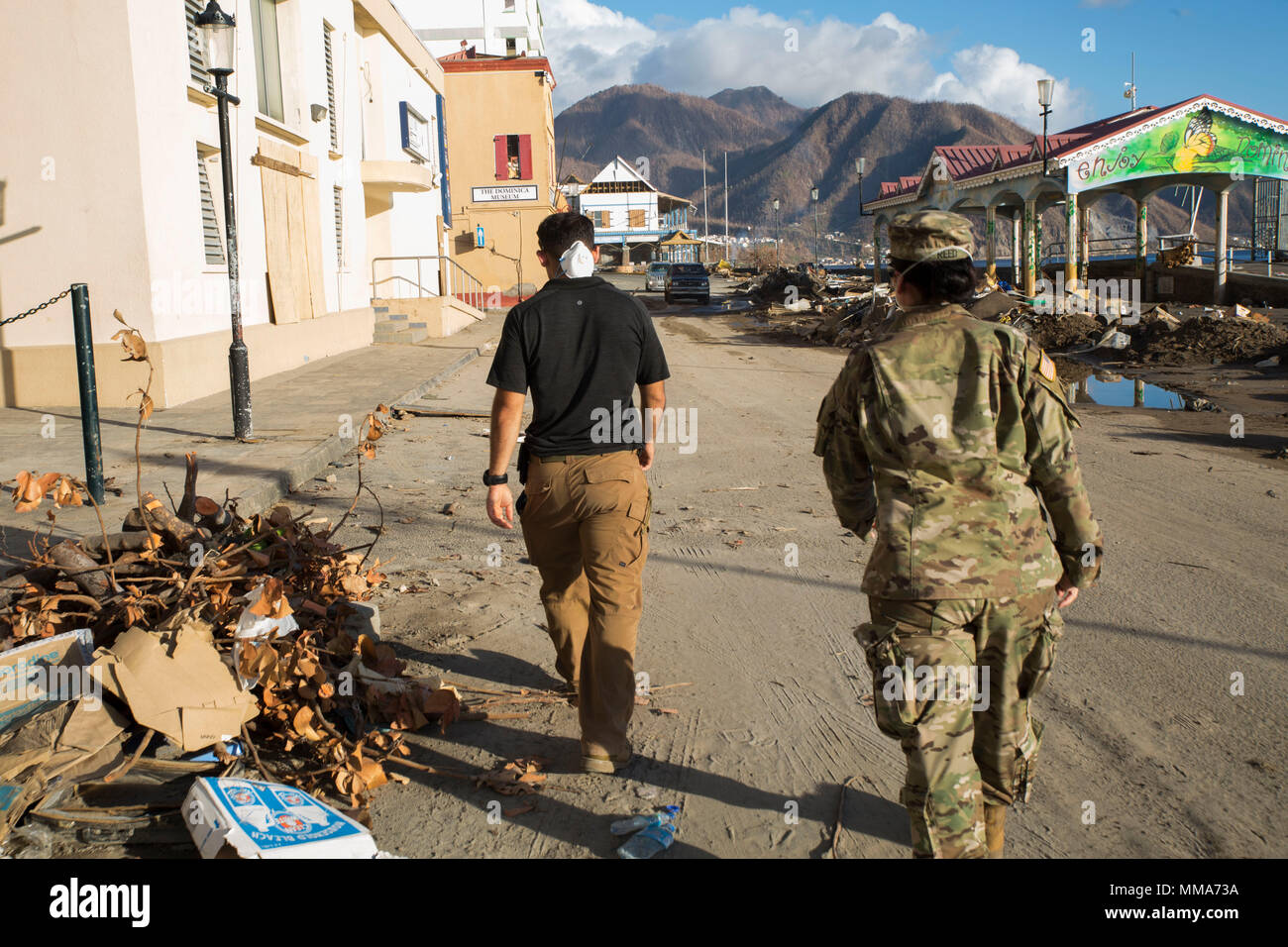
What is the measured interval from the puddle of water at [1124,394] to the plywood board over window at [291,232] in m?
11.8

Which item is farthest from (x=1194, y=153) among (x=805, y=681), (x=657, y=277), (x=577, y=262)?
(x=657, y=277)

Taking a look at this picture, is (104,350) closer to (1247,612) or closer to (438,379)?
(438,379)

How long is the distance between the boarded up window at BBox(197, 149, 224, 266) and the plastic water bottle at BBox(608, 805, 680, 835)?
1192 centimetres

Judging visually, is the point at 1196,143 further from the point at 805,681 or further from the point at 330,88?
the point at 805,681

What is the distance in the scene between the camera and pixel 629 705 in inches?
143

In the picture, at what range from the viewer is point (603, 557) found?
11.8 feet

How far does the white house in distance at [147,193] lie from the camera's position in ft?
35.9

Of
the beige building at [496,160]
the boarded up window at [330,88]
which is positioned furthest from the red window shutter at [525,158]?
the boarded up window at [330,88]

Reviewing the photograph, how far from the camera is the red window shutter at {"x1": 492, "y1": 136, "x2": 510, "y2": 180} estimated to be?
148ft

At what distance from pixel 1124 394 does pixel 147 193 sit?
41.7ft
